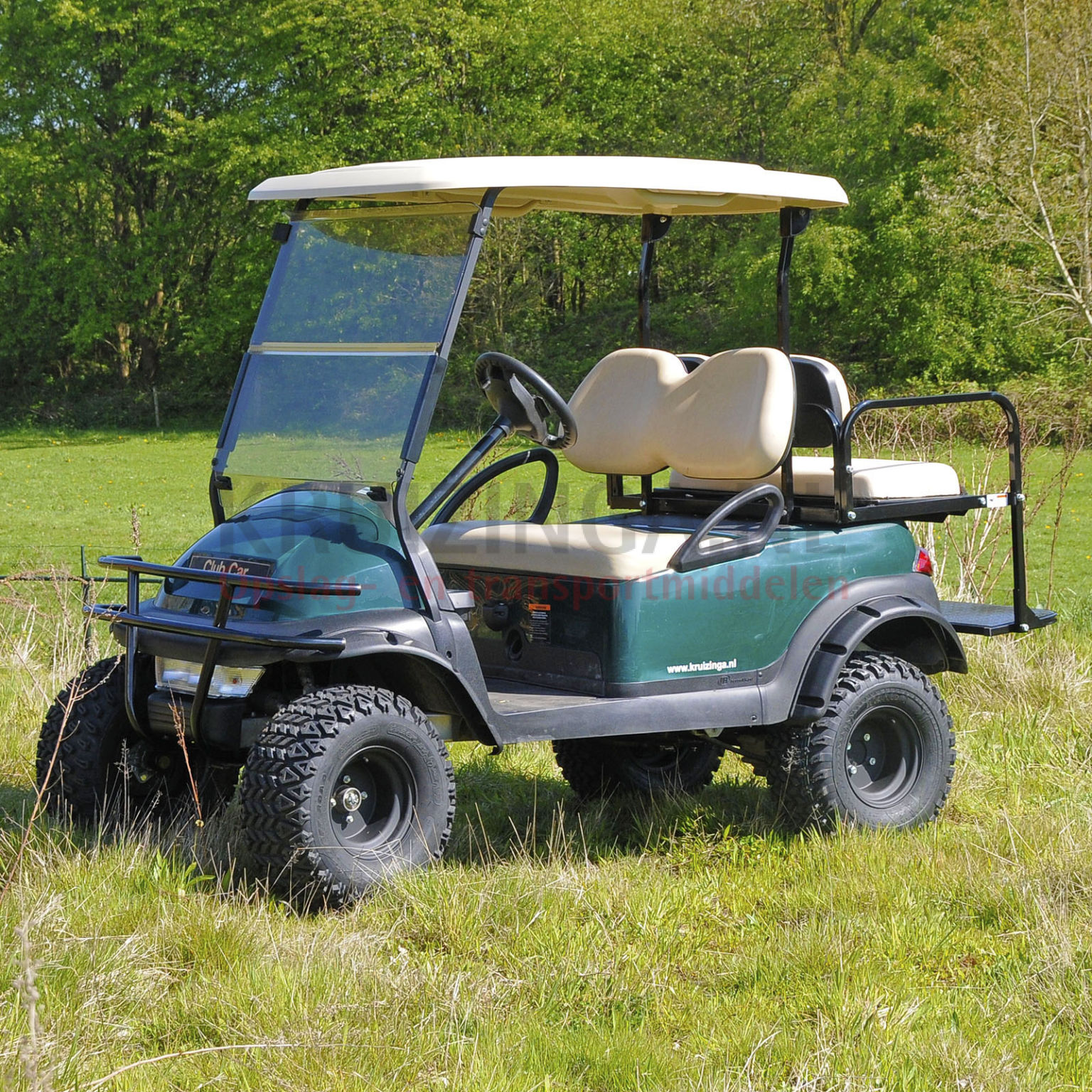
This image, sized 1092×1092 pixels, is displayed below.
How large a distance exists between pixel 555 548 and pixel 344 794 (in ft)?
3.14

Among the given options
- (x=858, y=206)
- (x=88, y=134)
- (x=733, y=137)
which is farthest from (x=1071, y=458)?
(x=88, y=134)

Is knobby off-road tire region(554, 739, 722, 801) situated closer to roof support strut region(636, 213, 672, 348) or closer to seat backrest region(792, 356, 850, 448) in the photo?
seat backrest region(792, 356, 850, 448)

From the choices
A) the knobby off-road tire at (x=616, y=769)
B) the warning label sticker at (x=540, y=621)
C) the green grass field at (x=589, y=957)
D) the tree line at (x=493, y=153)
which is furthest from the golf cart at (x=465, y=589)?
the tree line at (x=493, y=153)

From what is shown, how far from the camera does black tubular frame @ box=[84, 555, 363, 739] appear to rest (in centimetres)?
332

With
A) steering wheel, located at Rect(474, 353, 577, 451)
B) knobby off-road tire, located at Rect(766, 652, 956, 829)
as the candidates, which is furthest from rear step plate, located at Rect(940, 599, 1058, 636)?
steering wheel, located at Rect(474, 353, 577, 451)

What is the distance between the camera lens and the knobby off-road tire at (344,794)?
11.0 feet

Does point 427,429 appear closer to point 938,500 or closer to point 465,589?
point 465,589

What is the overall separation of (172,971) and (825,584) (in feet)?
7.34

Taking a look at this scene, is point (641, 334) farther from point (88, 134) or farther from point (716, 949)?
point (88, 134)

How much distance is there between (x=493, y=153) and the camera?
27188 millimetres

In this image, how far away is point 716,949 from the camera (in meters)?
3.45

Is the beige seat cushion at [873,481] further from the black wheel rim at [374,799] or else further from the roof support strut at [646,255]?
the black wheel rim at [374,799]

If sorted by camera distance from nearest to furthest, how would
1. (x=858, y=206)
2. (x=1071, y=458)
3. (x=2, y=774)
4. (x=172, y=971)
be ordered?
1. (x=172, y=971)
2. (x=2, y=774)
3. (x=1071, y=458)
4. (x=858, y=206)

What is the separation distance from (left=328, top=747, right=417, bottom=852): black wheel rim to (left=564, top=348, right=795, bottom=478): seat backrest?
149 centimetres
